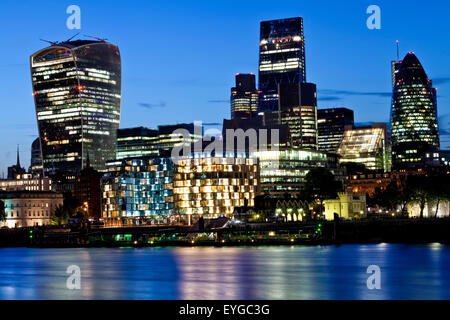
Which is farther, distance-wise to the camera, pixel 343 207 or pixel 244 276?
pixel 343 207

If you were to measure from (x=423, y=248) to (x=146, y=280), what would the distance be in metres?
54.5

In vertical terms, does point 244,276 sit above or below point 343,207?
below

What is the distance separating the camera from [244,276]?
84.9 m

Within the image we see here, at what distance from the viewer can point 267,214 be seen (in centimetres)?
19688

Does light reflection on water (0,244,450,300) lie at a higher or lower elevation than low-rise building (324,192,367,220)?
lower

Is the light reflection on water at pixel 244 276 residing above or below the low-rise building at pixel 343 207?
below

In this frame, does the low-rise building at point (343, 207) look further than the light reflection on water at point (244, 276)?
Yes

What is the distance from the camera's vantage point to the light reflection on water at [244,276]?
70562mm

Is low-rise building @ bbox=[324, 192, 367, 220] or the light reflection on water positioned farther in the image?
low-rise building @ bbox=[324, 192, 367, 220]

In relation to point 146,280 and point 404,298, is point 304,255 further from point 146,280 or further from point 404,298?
point 404,298

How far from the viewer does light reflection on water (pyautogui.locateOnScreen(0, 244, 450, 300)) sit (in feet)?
232

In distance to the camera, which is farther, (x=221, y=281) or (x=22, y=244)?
(x=22, y=244)
